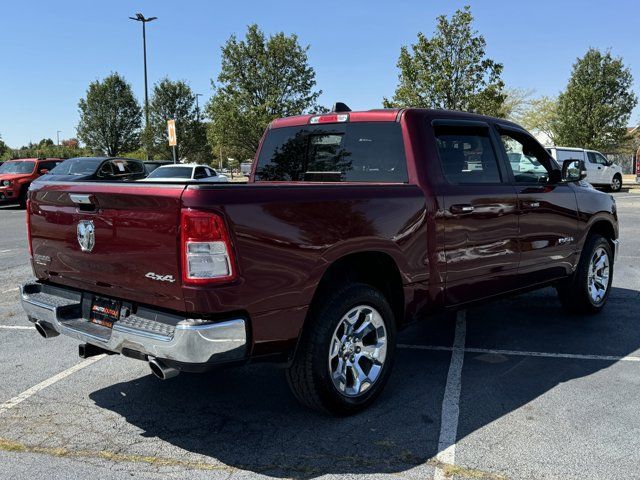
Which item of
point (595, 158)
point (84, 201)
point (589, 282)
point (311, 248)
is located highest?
point (595, 158)

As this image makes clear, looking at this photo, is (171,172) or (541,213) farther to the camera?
(171,172)

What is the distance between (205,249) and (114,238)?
65 cm

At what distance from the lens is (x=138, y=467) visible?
10.1 ft

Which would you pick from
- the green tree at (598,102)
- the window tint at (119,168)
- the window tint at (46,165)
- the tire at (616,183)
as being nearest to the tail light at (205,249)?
the window tint at (119,168)

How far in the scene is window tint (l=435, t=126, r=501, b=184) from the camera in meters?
4.38

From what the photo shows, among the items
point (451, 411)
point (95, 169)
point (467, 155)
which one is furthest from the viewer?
point (95, 169)

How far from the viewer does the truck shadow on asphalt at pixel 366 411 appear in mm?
3219

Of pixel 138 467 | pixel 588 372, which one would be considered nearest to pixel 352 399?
pixel 138 467

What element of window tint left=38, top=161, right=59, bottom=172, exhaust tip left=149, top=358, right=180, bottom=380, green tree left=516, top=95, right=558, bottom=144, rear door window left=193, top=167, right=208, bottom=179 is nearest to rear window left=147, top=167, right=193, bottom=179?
rear door window left=193, top=167, right=208, bottom=179

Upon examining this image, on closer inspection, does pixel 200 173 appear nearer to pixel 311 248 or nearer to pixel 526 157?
pixel 526 157

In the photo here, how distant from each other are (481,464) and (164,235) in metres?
2.01

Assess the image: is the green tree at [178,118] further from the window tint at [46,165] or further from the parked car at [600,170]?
the parked car at [600,170]

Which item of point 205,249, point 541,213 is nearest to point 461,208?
point 541,213

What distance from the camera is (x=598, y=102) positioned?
120 feet
